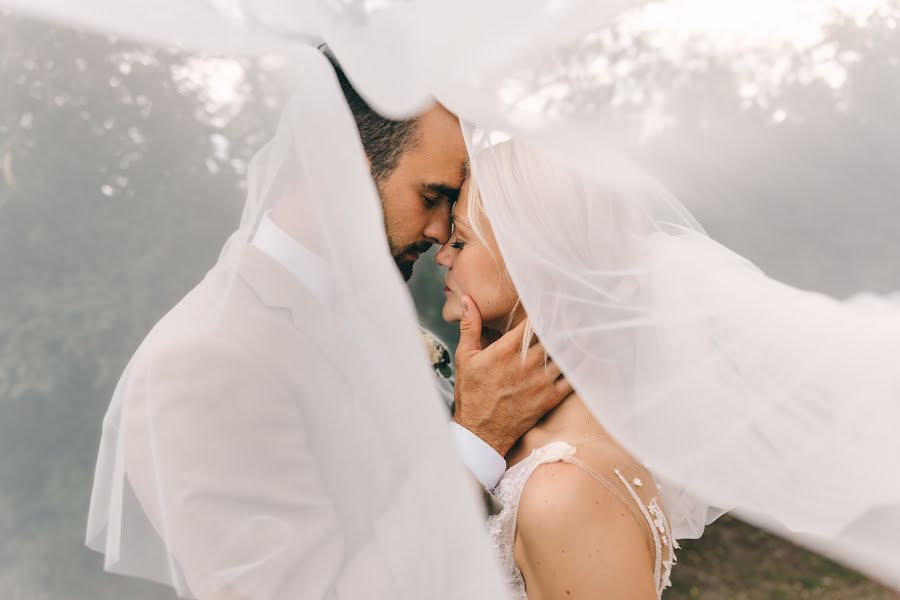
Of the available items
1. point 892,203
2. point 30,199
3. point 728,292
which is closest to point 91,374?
point 30,199

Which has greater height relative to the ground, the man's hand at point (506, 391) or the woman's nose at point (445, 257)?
the woman's nose at point (445, 257)

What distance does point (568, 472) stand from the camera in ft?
6.31

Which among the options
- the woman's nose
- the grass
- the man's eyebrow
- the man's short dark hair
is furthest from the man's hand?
the grass

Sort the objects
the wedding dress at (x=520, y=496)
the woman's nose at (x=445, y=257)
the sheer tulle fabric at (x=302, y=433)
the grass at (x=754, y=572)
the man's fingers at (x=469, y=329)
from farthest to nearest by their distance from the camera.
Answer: the grass at (x=754, y=572)
the woman's nose at (x=445, y=257)
the man's fingers at (x=469, y=329)
the wedding dress at (x=520, y=496)
the sheer tulle fabric at (x=302, y=433)

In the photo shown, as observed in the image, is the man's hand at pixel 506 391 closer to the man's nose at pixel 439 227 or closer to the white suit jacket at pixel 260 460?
the man's nose at pixel 439 227

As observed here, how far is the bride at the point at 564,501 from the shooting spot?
1814 mm

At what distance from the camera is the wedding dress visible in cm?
197

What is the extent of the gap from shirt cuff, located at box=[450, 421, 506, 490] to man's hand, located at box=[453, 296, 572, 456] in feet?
0.12

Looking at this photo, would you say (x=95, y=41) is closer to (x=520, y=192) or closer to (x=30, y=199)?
(x=30, y=199)

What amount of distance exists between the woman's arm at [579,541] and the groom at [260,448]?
0.54 metres

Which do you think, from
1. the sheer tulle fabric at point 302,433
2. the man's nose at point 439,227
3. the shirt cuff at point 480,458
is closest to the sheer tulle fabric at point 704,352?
the man's nose at point 439,227

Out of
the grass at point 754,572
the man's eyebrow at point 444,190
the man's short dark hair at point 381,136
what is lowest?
the grass at point 754,572

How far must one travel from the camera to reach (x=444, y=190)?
7.61 ft

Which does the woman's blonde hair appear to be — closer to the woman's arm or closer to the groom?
the woman's arm
